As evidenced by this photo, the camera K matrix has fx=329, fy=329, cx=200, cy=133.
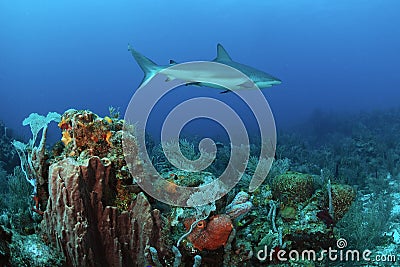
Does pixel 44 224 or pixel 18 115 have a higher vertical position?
pixel 18 115

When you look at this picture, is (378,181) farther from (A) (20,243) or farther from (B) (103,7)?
(B) (103,7)

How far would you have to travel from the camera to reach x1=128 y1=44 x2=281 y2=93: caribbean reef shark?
5.57 meters

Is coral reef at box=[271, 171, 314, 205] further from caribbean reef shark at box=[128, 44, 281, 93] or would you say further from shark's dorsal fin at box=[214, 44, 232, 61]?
shark's dorsal fin at box=[214, 44, 232, 61]

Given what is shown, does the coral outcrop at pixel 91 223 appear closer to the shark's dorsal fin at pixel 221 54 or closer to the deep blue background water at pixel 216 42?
the shark's dorsal fin at pixel 221 54

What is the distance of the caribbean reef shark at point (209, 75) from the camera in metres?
5.57

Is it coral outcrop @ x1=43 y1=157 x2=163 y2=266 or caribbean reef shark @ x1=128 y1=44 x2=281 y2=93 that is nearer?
coral outcrop @ x1=43 y1=157 x2=163 y2=266

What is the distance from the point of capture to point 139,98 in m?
4.30

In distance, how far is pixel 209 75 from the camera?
5848 millimetres

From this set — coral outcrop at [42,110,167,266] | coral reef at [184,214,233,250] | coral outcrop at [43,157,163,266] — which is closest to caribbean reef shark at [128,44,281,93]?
coral outcrop at [42,110,167,266]

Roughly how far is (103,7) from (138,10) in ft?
34.8

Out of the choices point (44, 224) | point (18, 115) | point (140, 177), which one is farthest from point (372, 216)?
point (18, 115)

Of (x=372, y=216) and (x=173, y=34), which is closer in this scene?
(x=372, y=216)

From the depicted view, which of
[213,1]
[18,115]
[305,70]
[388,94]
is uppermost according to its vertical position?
[213,1]

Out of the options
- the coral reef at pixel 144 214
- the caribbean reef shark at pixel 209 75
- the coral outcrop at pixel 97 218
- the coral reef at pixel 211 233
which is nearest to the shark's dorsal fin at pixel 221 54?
the caribbean reef shark at pixel 209 75
